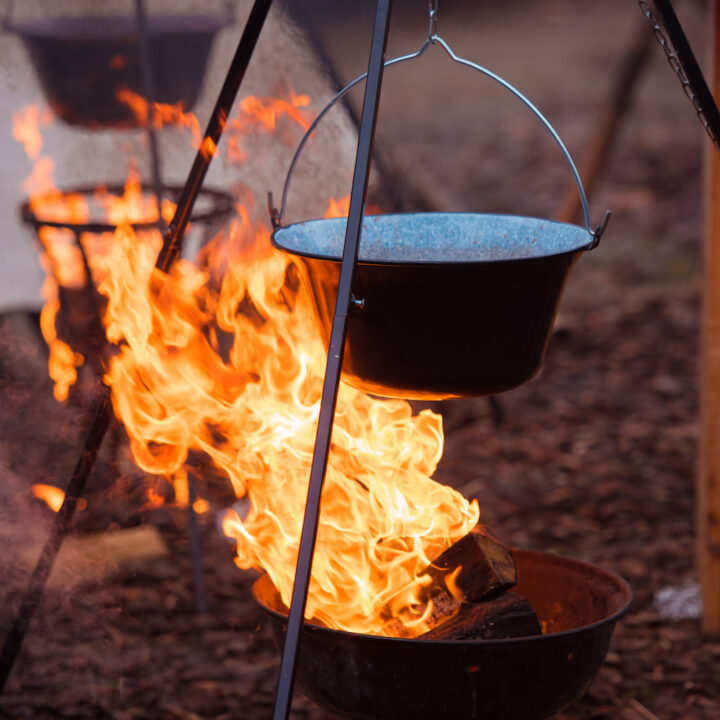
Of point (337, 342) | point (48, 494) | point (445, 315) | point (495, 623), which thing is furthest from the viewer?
point (48, 494)

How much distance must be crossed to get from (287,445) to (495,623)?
2.22ft

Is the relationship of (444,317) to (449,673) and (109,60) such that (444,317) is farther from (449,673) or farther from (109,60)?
(109,60)

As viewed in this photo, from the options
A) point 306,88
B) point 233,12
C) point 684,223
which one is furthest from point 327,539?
point 684,223

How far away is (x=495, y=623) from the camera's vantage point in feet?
6.26

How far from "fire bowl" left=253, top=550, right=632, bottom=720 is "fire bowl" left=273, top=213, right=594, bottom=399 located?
0.48m

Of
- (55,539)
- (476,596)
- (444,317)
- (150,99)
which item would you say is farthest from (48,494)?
(444,317)

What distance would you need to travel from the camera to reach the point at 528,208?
8.22 metres

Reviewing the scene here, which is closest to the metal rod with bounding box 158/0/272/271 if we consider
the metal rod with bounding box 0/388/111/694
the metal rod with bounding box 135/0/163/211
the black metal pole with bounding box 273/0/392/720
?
the metal rod with bounding box 0/388/111/694

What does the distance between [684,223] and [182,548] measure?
5419 mm

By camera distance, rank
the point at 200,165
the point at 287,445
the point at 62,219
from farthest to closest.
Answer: the point at 62,219, the point at 287,445, the point at 200,165

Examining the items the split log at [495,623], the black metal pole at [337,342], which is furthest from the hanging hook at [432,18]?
the split log at [495,623]

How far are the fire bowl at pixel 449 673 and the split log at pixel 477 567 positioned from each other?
0.17 meters

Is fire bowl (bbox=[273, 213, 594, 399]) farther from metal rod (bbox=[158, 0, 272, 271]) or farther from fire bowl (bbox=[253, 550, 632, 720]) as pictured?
fire bowl (bbox=[253, 550, 632, 720])

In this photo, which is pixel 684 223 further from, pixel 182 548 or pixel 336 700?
pixel 336 700
